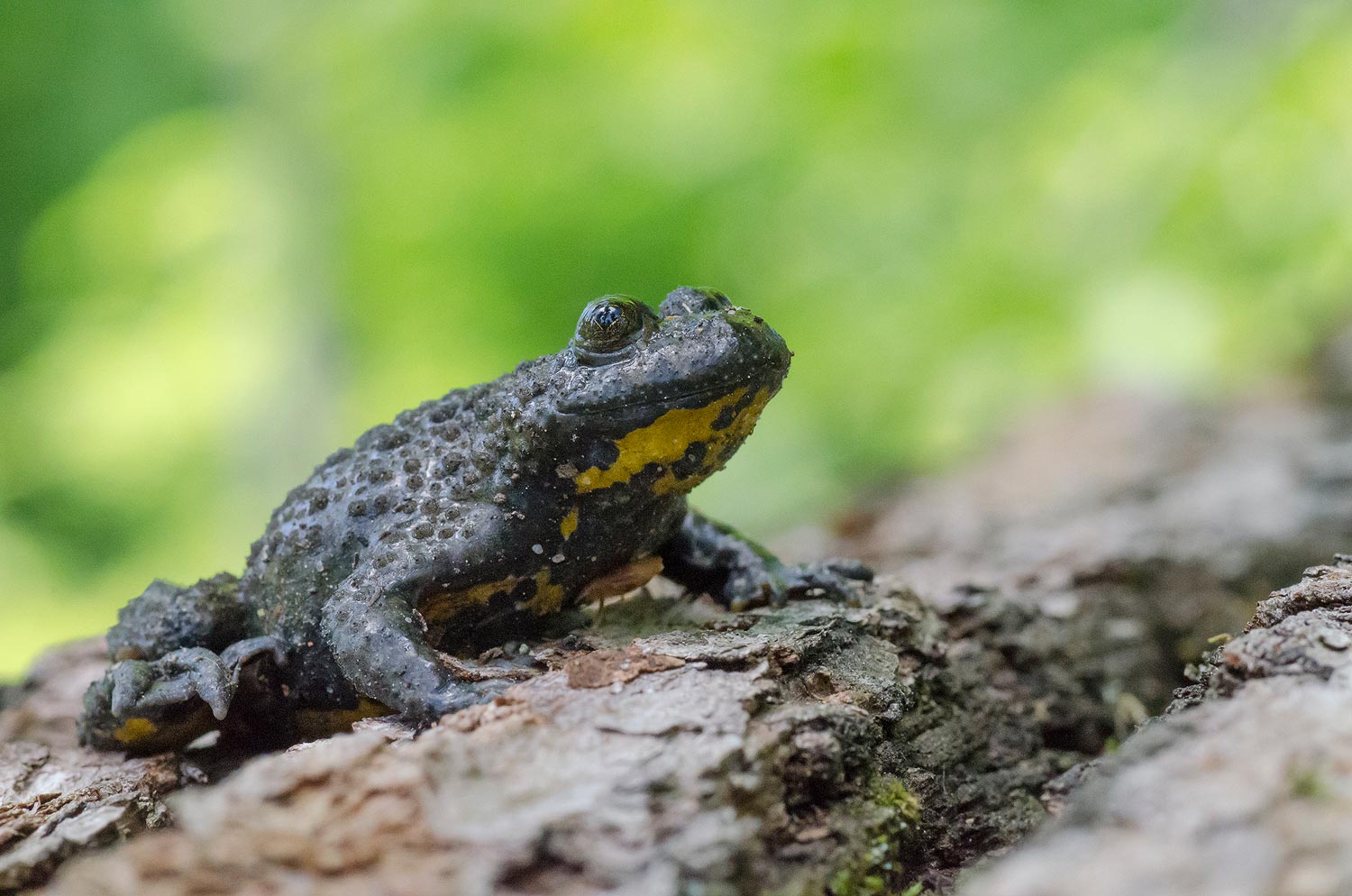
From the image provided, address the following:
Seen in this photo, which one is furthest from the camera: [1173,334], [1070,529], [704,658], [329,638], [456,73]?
[456,73]

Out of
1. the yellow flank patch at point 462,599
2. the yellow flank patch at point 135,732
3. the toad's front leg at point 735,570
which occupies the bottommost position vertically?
the yellow flank patch at point 135,732

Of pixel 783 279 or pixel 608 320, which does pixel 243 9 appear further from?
pixel 608 320

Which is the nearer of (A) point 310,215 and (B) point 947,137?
(B) point 947,137

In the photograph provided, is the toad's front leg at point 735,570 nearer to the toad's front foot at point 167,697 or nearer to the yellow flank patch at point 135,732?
the toad's front foot at point 167,697

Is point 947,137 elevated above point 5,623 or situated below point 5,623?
above

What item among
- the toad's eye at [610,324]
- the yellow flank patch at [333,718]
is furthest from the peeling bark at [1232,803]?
the yellow flank patch at [333,718]

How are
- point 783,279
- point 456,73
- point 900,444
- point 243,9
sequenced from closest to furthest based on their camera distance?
point 900,444 < point 783,279 < point 456,73 < point 243,9

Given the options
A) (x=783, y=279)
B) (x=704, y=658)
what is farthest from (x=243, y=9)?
(x=704, y=658)
